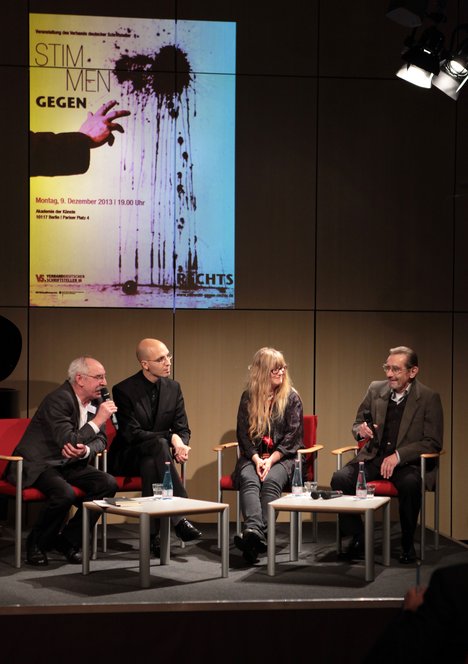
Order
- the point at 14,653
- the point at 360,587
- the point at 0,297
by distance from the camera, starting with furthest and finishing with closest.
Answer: the point at 0,297
the point at 360,587
the point at 14,653

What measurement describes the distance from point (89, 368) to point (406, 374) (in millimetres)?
2025

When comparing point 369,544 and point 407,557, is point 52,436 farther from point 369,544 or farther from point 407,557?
point 407,557

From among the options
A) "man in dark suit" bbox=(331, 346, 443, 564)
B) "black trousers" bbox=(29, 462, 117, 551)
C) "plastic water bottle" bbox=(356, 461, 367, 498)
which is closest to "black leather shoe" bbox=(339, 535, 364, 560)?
"man in dark suit" bbox=(331, 346, 443, 564)

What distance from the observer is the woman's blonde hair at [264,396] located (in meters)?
6.09

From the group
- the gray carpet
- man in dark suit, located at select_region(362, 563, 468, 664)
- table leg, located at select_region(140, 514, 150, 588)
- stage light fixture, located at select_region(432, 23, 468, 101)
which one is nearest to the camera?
man in dark suit, located at select_region(362, 563, 468, 664)

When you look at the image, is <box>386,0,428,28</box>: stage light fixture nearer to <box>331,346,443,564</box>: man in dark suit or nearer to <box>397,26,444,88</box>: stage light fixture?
<box>397,26,444,88</box>: stage light fixture

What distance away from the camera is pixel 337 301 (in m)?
7.08

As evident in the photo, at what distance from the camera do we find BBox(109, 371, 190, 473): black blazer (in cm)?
603

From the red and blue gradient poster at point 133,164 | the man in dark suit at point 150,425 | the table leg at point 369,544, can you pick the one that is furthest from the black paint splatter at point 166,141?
the table leg at point 369,544

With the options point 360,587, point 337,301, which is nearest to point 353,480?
point 360,587

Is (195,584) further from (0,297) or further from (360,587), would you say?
(0,297)

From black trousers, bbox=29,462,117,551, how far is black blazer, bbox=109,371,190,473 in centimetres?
35

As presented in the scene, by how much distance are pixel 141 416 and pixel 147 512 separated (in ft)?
4.19

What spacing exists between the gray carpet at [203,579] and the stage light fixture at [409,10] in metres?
3.02
